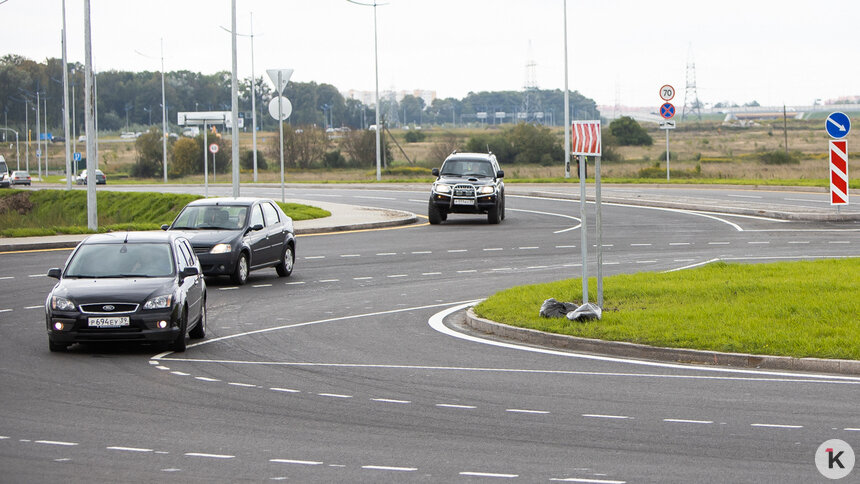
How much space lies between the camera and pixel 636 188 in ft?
164

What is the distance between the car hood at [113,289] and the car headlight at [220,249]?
6.21 m

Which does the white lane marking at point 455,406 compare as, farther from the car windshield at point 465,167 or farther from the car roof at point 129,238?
the car windshield at point 465,167

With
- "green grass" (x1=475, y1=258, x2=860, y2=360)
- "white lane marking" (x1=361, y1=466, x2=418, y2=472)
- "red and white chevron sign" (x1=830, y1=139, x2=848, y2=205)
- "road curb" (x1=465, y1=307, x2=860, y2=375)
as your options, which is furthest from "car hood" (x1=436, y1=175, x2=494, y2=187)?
"white lane marking" (x1=361, y1=466, x2=418, y2=472)

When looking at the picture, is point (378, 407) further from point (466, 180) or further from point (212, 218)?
point (466, 180)

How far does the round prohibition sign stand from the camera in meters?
44.9

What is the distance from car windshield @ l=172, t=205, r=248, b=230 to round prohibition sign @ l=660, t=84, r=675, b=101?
91.7ft

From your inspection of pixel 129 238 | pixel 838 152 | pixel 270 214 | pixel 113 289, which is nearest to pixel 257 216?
pixel 270 214

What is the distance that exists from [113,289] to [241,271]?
711 cm

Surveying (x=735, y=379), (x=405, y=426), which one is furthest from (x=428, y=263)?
(x=405, y=426)

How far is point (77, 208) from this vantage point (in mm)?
51625

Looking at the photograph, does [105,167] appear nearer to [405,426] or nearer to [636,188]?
[636,188]

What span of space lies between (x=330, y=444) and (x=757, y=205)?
31.3 m

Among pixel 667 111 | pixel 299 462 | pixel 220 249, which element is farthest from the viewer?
pixel 667 111

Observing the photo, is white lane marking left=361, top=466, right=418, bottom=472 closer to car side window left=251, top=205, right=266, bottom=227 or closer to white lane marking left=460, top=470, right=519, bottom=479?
white lane marking left=460, top=470, right=519, bottom=479
